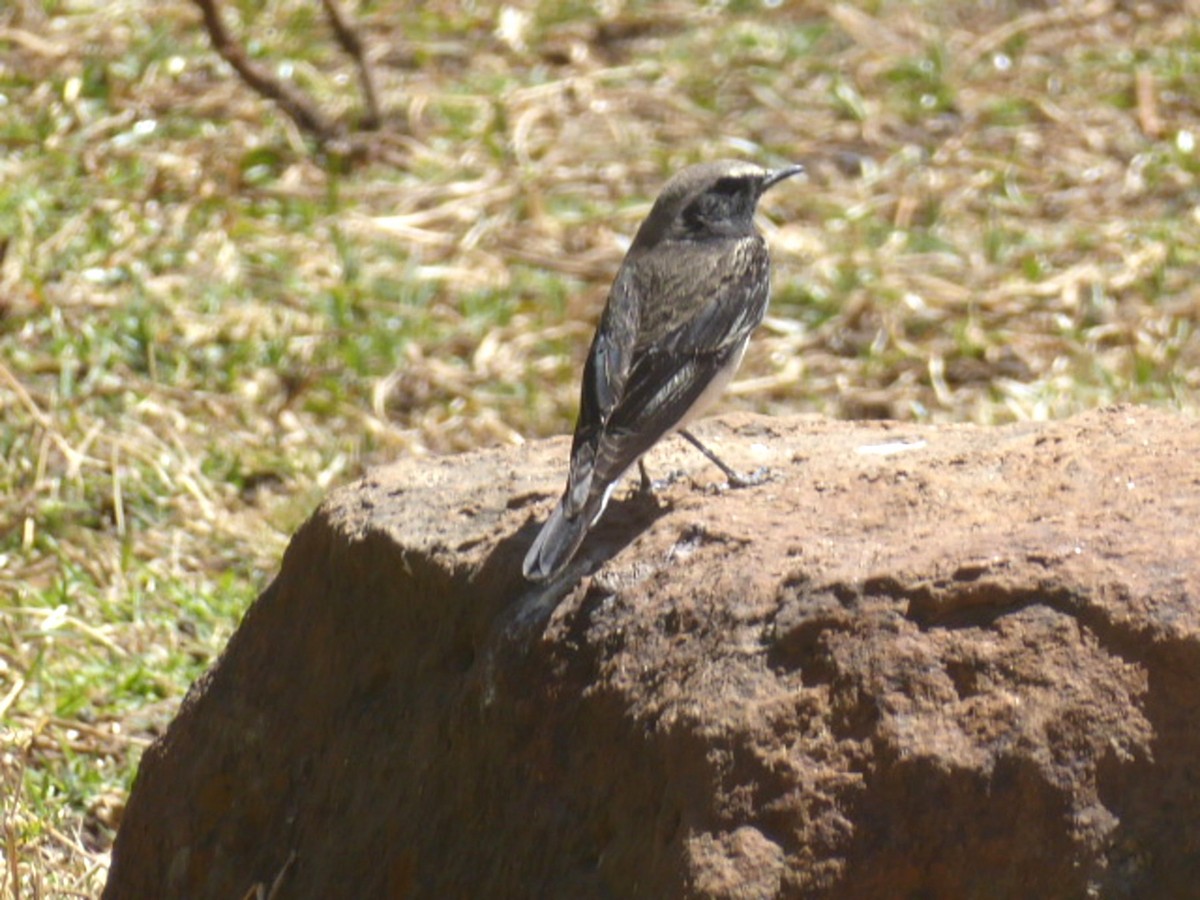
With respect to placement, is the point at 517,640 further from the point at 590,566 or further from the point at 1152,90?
the point at 1152,90

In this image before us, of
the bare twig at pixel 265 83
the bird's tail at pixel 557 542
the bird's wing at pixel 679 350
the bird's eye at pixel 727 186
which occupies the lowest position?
the bare twig at pixel 265 83

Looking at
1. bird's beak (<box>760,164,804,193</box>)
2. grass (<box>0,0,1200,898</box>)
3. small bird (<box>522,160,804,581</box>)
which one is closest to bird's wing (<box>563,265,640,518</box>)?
small bird (<box>522,160,804,581</box>)

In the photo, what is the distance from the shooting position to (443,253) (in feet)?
29.3

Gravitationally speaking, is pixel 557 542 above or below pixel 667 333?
above

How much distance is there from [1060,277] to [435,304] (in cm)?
289

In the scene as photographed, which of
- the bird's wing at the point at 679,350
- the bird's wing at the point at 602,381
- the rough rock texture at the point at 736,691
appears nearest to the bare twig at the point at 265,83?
the bird's wing at the point at 679,350

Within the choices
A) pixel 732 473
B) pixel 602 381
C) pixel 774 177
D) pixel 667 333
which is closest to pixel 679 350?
pixel 667 333

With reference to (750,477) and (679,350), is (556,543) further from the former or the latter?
(679,350)

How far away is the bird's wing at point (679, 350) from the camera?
4152mm

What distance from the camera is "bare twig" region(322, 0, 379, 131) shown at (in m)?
9.50

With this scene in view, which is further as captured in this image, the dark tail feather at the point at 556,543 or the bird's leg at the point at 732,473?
the bird's leg at the point at 732,473

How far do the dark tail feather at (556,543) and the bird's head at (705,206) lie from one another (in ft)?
5.60

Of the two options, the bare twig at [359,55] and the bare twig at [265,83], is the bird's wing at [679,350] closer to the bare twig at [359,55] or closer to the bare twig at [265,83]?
the bare twig at [265,83]

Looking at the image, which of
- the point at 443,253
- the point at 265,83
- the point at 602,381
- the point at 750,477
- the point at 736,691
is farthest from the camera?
the point at 265,83
